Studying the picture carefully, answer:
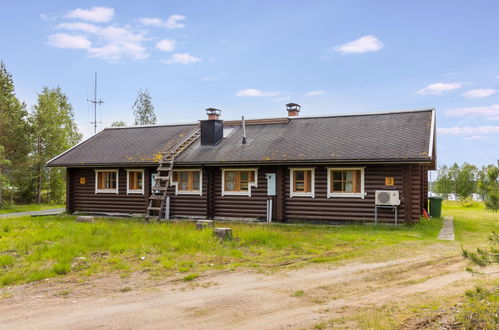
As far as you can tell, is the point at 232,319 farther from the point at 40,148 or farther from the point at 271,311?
the point at 40,148

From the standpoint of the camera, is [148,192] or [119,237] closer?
[119,237]

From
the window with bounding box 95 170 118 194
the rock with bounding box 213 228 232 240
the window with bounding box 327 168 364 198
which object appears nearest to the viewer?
the rock with bounding box 213 228 232 240

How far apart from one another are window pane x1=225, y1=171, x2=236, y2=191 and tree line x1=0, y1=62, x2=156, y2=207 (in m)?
15.7

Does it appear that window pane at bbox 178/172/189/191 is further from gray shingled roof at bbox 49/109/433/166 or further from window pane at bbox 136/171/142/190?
window pane at bbox 136/171/142/190

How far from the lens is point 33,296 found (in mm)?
7129

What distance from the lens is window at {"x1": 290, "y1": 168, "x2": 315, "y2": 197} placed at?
17594mm

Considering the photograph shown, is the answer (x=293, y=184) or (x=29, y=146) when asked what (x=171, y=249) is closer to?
(x=293, y=184)

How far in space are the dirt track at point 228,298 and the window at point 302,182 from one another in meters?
8.65

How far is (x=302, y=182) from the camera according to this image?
58.6 feet

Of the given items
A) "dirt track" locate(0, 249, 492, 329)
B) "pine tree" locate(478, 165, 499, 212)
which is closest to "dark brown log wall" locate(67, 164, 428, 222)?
"dirt track" locate(0, 249, 492, 329)

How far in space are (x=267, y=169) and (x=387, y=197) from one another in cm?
498

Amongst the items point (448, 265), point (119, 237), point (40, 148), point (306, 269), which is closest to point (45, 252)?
point (119, 237)

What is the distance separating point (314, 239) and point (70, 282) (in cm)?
695

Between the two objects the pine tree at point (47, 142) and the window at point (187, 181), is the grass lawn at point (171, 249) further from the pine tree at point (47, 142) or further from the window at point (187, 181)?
the pine tree at point (47, 142)
